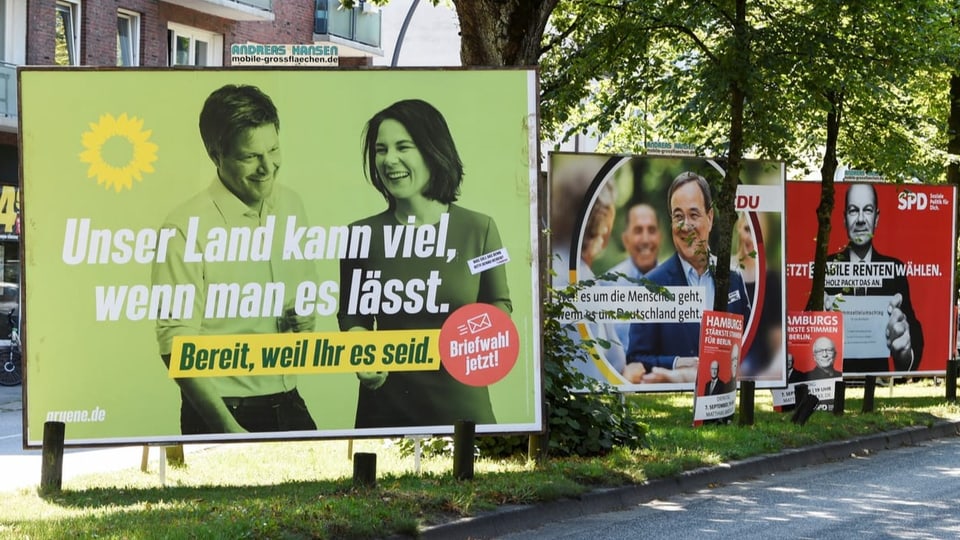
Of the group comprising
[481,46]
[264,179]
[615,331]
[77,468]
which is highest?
[481,46]

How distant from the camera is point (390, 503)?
366 inches

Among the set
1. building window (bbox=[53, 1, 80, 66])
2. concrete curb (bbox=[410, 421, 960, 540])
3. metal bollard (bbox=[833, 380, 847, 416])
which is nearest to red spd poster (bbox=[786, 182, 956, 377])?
metal bollard (bbox=[833, 380, 847, 416])

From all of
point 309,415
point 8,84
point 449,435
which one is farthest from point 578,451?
point 8,84

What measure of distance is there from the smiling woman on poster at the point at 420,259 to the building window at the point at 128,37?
23326mm

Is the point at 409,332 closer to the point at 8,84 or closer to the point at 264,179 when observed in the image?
the point at 264,179

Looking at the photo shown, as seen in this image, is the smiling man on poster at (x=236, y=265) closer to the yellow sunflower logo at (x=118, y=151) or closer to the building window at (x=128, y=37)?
the yellow sunflower logo at (x=118, y=151)

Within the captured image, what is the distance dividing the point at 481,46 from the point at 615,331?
5640 millimetres

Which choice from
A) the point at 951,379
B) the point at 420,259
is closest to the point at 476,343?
the point at 420,259

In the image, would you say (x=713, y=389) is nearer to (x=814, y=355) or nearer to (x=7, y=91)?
(x=814, y=355)

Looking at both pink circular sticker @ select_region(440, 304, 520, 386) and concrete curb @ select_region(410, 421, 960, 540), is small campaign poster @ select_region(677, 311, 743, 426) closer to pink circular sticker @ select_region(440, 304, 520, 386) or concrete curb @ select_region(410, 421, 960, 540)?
concrete curb @ select_region(410, 421, 960, 540)

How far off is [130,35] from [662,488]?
2441 cm

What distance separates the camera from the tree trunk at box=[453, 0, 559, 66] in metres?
Result: 13.4

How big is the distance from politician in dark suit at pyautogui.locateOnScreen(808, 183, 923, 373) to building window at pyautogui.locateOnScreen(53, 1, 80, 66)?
17311 millimetres

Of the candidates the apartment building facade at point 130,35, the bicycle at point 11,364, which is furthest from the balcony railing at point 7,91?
the bicycle at point 11,364
